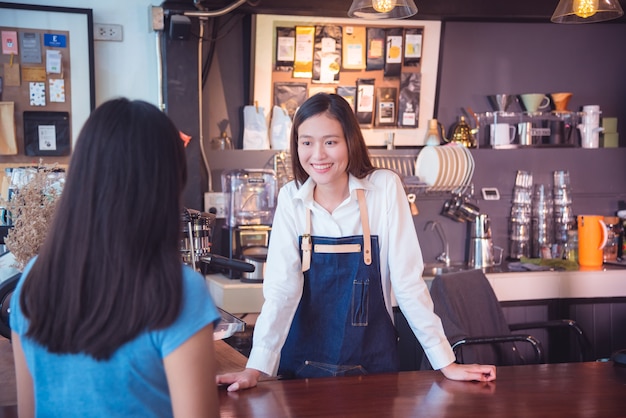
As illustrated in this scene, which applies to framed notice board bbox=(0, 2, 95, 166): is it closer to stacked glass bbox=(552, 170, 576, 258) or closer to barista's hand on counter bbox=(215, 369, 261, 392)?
barista's hand on counter bbox=(215, 369, 261, 392)

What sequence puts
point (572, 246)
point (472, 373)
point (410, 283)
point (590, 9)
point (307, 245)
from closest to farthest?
point (472, 373)
point (410, 283)
point (307, 245)
point (590, 9)
point (572, 246)

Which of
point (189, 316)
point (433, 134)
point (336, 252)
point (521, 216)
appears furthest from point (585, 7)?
point (189, 316)

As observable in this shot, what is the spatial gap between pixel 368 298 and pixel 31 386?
1.32m

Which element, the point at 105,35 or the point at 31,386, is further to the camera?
the point at 105,35

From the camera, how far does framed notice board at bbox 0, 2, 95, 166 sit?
4.08 m

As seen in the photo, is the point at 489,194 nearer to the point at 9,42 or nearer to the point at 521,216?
the point at 521,216

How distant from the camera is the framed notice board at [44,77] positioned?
161 inches

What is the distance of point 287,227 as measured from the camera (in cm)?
251

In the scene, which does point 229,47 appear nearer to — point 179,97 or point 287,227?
point 179,97

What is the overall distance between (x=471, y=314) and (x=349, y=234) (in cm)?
111

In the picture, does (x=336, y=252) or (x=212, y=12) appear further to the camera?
(x=212, y=12)

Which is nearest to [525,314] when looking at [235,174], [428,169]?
[428,169]

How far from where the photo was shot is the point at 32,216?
7.84 ft

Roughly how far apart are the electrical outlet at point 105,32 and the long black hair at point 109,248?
10.5 feet
